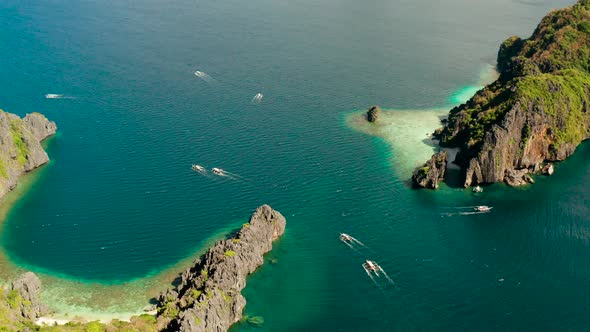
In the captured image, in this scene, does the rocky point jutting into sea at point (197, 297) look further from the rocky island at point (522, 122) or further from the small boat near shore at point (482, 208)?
the rocky island at point (522, 122)

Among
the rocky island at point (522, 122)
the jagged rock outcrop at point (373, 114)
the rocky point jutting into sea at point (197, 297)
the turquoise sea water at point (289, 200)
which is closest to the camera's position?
the rocky point jutting into sea at point (197, 297)

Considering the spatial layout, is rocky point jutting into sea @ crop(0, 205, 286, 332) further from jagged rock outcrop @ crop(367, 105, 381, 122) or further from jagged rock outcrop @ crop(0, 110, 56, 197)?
jagged rock outcrop @ crop(367, 105, 381, 122)

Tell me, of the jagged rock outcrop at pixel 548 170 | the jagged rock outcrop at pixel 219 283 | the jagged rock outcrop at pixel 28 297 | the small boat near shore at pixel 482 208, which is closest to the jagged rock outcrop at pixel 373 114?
the jagged rock outcrop at pixel 548 170

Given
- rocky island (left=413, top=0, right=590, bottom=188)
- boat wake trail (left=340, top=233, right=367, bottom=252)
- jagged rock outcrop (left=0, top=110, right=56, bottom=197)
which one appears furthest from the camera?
rocky island (left=413, top=0, right=590, bottom=188)

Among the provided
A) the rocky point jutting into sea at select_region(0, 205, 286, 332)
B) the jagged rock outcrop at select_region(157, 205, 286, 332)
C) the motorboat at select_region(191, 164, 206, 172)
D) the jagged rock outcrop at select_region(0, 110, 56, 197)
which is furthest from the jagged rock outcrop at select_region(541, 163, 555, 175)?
the jagged rock outcrop at select_region(0, 110, 56, 197)

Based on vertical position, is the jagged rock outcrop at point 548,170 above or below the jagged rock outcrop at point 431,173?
above

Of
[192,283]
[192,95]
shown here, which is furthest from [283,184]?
[192,95]
